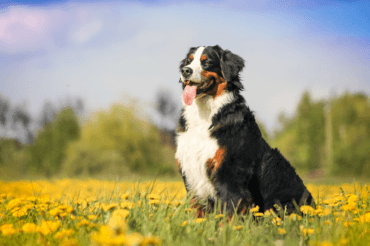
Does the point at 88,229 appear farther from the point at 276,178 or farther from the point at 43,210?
the point at 276,178

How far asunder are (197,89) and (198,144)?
0.72 m

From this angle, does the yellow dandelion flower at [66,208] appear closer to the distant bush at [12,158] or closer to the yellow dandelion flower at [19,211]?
the yellow dandelion flower at [19,211]

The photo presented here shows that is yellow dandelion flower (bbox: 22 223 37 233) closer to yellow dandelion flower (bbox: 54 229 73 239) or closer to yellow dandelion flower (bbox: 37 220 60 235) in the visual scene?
yellow dandelion flower (bbox: 37 220 60 235)

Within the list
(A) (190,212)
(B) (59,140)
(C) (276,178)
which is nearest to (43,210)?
(A) (190,212)

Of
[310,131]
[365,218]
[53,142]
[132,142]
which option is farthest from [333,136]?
[365,218]

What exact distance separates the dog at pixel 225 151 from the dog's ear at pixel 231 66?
1 centimetres

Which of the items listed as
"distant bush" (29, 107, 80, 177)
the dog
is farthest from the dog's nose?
"distant bush" (29, 107, 80, 177)

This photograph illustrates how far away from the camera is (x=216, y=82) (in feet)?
13.1

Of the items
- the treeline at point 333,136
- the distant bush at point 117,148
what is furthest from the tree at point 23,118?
the treeline at point 333,136

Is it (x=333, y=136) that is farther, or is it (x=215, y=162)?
(x=333, y=136)

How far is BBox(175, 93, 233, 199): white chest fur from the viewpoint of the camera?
3.65 metres

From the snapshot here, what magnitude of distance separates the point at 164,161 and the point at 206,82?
16793mm

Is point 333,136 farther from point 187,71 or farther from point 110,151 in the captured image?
point 187,71

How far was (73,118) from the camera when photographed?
28.0 metres
